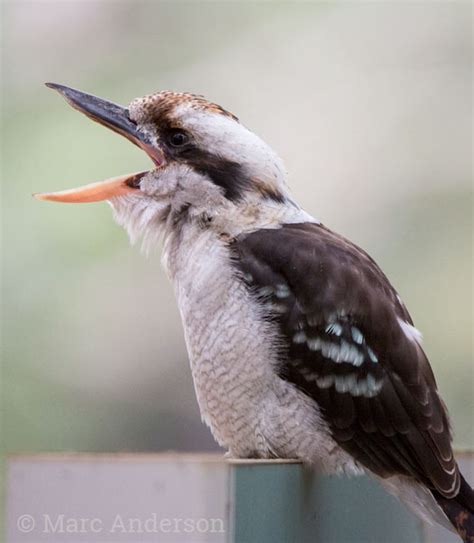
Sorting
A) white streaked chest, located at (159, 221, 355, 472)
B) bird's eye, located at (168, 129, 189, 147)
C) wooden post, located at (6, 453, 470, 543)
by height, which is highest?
bird's eye, located at (168, 129, 189, 147)

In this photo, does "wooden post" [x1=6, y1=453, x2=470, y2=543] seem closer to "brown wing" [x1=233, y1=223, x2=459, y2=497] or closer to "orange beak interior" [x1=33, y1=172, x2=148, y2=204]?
"brown wing" [x1=233, y1=223, x2=459, y2=497]

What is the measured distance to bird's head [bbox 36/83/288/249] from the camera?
2041 mm

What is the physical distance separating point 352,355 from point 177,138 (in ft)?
1.73

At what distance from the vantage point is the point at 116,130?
7.15 feet

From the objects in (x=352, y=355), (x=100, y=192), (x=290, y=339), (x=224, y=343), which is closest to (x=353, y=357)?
(x=352, y=355)

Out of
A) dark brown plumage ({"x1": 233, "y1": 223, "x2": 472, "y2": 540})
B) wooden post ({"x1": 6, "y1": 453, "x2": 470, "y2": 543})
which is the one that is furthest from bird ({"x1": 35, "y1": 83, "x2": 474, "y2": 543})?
wooden post ({"x1": 6, "y1": 453, "x2": 470, "y2": 543})

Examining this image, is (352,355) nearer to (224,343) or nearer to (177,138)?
(224,343)

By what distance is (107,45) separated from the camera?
158 inches

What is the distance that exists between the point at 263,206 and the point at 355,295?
249 mm

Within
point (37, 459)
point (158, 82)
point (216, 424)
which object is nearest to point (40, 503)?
point (37, 459)

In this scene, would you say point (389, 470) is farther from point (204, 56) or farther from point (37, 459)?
point (204, 56)

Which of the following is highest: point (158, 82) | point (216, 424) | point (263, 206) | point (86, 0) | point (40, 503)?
point (86, 0)

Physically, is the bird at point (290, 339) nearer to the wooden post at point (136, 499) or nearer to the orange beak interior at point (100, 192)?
the orange beak interior at point (100, 192)

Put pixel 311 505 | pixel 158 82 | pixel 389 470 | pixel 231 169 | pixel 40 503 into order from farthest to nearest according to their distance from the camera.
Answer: pixel 158 82
pixel 231 169
pixel 389 470
pixel 311 505
pixel 40 503
